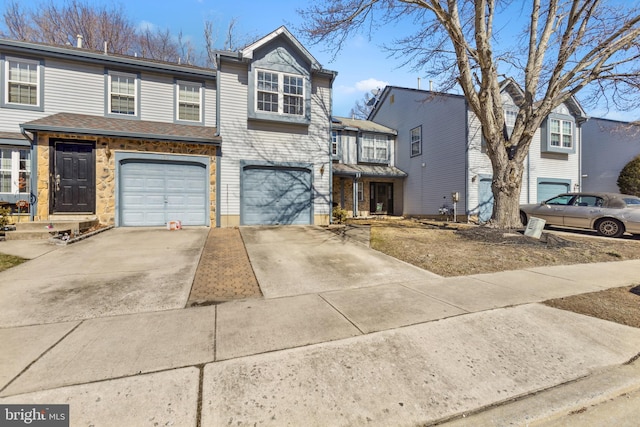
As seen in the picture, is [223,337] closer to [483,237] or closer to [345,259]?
[345,259]

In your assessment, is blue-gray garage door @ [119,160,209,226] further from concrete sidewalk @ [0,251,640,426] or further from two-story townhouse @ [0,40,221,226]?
concrete sidewalk @ [0,251,640,426]

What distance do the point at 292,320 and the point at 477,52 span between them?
9.91 meters

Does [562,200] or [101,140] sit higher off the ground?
[101,140]

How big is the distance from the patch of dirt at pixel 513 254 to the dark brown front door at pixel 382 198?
8.97m

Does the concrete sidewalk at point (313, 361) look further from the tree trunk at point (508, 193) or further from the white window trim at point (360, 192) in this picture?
the white window trim at point (360, 192)

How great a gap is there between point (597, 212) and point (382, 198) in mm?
10590

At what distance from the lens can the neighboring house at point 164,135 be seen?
9039 millimetres

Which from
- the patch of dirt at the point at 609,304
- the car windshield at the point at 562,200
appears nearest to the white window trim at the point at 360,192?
the car windshield at the point at 562,200

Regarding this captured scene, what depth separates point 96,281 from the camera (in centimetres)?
436

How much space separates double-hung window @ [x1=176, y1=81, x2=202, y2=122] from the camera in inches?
426

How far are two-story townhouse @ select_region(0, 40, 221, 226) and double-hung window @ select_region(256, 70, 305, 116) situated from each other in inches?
83.3

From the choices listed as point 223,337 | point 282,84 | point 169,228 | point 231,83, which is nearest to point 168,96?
point 231,83

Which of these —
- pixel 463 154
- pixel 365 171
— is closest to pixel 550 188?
pixel 463 154

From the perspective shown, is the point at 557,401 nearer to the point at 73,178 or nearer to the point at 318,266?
the point at 318,266
